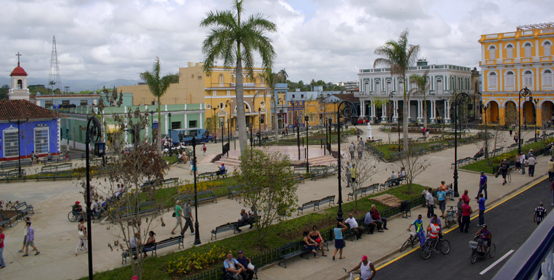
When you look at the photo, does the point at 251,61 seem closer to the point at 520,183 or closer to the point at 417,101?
the point at 520,183

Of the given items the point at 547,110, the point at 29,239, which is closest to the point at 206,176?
the point at 29,239

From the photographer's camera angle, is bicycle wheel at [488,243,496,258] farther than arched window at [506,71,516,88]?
No

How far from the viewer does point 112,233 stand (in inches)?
663

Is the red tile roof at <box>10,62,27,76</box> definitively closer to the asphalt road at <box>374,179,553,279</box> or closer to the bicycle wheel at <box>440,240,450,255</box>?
the asphalt road at <box>374,179,553,279</box>

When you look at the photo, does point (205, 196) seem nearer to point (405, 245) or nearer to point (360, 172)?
point (360, 172)

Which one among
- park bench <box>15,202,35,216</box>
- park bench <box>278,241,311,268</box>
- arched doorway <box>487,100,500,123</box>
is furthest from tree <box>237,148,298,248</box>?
arched doorway <box>487,100,500,123</box>

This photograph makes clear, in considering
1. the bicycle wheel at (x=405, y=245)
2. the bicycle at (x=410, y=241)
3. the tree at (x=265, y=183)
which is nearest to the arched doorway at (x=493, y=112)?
the bicycle at (x=410, y=241)

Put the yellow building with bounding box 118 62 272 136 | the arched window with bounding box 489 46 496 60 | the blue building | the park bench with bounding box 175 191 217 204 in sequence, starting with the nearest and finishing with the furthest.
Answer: the park bench with bounding box 175 191 217 204 → the blue building → the yellow building with bounding box 118 62 272 136 → the arched window with bounding box 489 46 496 60

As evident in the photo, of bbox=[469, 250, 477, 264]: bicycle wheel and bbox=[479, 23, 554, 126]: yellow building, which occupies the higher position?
bbox=[479, 23, 554, 126]: yellow building

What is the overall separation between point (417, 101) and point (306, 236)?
197ft

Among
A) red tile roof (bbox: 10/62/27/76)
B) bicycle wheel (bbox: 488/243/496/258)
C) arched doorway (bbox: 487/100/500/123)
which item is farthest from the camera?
arched doorway (bbox: 487/100/500/123)

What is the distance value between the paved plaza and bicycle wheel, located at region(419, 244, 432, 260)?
107 centimetres

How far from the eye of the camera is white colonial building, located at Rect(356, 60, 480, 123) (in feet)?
218

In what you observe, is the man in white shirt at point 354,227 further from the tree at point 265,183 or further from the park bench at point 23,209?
the park bench at point 23,209
